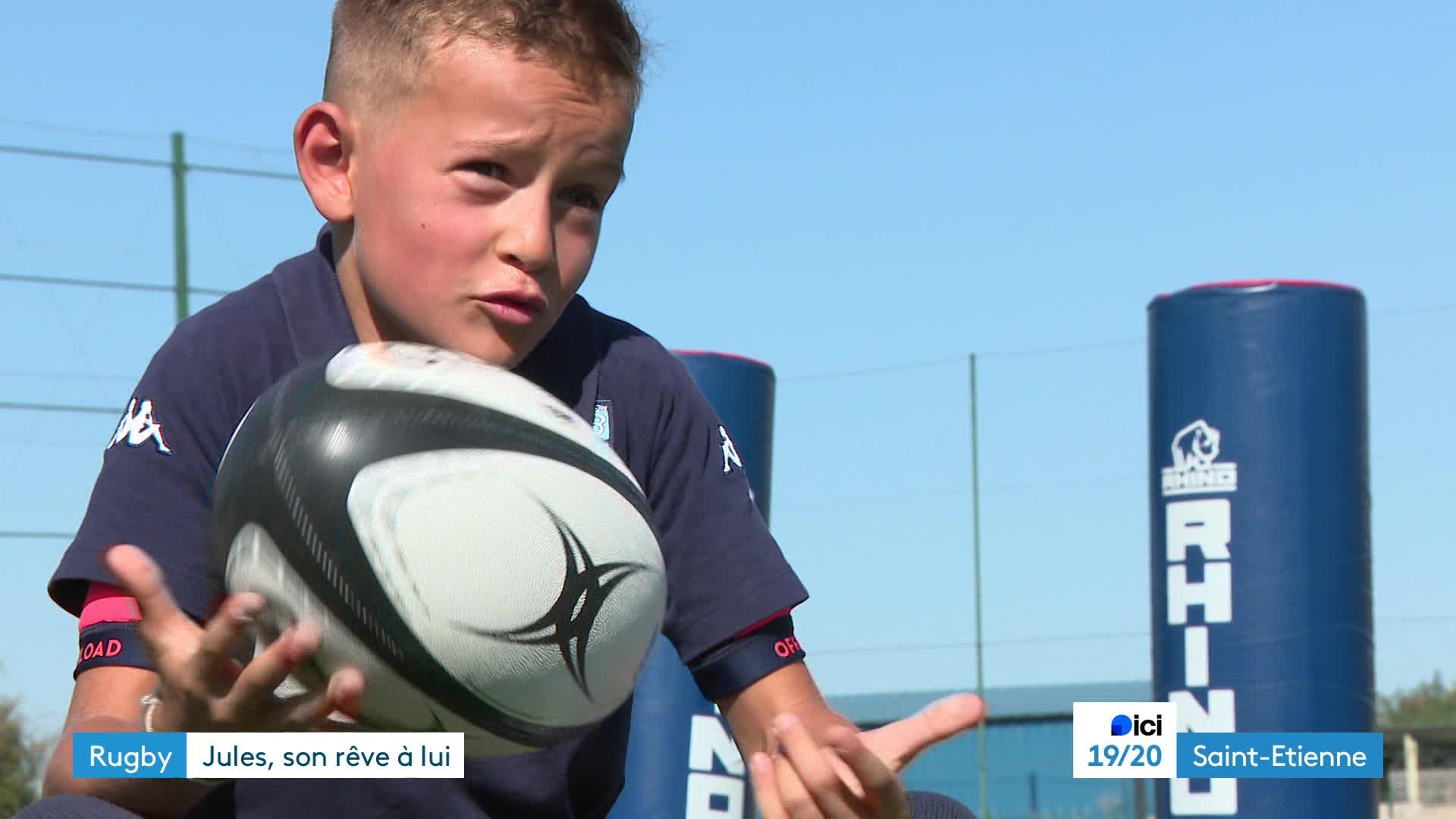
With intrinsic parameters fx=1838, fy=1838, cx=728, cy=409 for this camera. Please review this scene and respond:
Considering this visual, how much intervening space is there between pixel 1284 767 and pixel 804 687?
462 centimetres

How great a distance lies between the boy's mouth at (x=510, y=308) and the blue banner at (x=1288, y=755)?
4.01 metres

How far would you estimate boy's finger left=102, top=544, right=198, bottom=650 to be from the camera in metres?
1.73

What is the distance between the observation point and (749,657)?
2.39 metres

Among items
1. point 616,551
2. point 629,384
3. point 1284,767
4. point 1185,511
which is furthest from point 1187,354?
point 616,551

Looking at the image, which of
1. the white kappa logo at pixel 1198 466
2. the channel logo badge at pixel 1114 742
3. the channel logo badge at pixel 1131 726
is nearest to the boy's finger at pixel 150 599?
the channel logo badge at pixel 1114 742

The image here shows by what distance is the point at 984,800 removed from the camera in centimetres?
1223

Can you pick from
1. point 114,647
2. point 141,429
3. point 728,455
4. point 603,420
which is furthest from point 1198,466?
point 114,647

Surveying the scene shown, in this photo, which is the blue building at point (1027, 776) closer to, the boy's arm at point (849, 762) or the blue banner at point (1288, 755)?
the blue banner at point (1288, 755)

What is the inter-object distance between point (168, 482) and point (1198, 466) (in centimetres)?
533

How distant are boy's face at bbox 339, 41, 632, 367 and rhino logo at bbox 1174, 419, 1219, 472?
16.5 ft

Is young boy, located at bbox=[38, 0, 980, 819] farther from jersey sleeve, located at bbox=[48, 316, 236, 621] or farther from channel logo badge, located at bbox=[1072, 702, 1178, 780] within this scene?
channel logo badge, located at bbox=[1072, 702, 1178, 780]

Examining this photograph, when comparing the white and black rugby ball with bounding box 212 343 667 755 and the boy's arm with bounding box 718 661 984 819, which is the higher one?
the white and black rugby ball with bounding box 212 343 667 755

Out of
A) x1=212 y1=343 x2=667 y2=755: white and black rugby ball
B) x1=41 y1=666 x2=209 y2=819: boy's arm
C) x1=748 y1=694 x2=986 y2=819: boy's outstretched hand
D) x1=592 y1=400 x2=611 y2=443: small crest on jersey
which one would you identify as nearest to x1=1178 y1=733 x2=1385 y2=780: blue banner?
x1=592 y1=400 x2=611 y2=443: small crest on jersey

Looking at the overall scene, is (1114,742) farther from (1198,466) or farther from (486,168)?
(1198,466)
